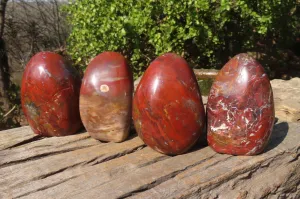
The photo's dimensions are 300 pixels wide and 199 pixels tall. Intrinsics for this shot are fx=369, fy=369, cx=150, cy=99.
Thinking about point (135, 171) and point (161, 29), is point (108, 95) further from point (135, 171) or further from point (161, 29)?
point (161, 29)

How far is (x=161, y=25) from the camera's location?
12.1 feet

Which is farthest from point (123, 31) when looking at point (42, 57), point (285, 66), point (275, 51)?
point (285, 66)

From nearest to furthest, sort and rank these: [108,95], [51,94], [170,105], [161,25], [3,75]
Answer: [170,105] → [108,95] → [51,94] → [161,25] → [3,75]

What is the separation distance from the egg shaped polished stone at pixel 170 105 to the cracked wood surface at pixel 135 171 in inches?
5.0

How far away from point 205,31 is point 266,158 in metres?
2.22

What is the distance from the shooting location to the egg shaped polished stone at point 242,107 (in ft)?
5.60

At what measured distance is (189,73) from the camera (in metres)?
1.69

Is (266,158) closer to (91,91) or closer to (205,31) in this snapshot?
(91,91)

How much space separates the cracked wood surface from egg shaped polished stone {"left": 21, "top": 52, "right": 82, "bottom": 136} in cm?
9

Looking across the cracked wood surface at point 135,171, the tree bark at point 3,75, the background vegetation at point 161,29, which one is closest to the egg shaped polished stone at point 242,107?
the cracked wood surface at point 135,171

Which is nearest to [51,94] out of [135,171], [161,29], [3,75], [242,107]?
[135,171]

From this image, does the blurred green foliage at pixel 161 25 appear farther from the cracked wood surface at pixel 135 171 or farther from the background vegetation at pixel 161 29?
the cracked wood surface at pixel 135 171

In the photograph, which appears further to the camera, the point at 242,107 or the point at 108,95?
the point at 108,95

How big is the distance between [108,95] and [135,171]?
0.40 metres
